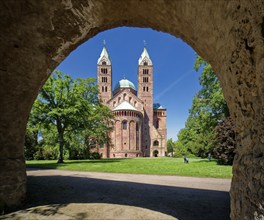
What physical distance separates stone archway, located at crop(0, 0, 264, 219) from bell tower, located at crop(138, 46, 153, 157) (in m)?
52.8

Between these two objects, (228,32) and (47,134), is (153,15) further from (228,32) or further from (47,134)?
(47,134)

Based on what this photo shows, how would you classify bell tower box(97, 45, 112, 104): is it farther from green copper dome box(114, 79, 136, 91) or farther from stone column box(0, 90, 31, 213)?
stone column box(0, 90, 31, 213)

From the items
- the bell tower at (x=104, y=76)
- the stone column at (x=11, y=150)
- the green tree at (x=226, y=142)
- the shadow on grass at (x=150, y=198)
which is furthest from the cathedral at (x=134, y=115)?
the stone column at (x=11, y=150)

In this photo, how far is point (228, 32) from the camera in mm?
2115

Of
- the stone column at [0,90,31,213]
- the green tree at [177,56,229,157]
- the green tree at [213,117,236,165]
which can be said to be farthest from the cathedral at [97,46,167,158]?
the stone column at [0,90,31,213]

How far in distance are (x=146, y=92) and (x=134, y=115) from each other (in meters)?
14.0

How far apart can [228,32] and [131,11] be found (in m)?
3.11

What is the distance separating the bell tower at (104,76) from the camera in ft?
206

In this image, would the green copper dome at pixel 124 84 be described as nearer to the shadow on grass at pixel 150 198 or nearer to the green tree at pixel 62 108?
the green tree at pixel 62 108

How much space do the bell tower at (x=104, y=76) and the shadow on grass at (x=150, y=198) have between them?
55634mm

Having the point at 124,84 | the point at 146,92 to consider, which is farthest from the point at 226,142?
the point at 124,84

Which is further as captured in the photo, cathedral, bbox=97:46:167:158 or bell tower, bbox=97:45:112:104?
bell tower, bbox=97:45:112:104

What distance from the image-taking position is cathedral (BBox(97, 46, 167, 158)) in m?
51.4

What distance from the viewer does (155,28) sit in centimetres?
480
